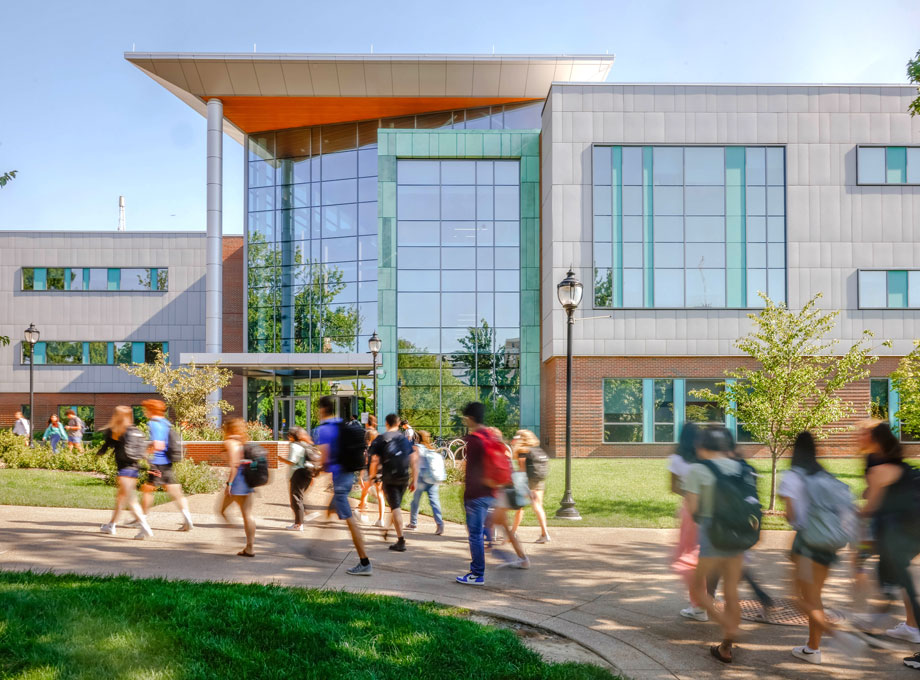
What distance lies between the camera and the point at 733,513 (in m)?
5.34

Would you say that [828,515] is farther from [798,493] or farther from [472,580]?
[472,580]

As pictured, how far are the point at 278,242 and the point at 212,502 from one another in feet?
78.1

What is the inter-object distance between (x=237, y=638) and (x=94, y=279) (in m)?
39.3

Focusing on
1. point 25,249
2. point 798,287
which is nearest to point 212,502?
point 798,287

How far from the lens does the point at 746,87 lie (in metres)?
27.6

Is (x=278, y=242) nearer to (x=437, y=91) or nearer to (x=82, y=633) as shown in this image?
(x=437, y=91)

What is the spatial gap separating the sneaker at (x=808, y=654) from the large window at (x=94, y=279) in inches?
1541

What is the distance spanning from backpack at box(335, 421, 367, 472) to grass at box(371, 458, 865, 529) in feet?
15.5

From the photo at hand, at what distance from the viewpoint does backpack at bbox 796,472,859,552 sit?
18.0 feet

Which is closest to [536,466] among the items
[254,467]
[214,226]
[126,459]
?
[254,467]

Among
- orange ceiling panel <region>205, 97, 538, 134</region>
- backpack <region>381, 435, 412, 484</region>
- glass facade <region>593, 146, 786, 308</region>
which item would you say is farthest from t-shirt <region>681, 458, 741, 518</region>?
orange ceiling panel <region>205, 97, 538, 134</region>

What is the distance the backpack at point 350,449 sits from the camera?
8062 mm

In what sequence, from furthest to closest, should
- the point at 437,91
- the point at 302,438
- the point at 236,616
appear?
the point at 437,91, the point at 302,438, the point at 236,616

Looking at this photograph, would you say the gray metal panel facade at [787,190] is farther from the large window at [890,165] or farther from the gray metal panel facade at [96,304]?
the gray metal panel facade at [96,304]
